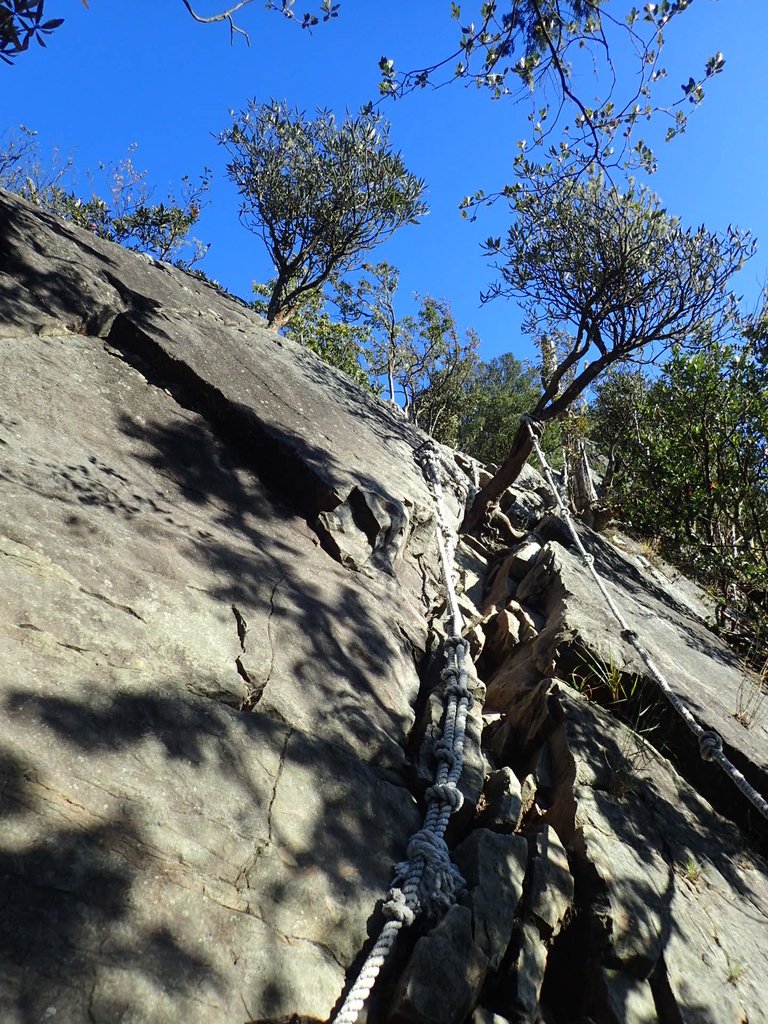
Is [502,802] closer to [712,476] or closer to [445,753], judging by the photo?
[445,753]

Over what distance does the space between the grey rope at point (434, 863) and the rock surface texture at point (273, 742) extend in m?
0.10

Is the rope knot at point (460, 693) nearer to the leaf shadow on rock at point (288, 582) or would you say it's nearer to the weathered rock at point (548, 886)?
the leaf shadow on rock at point (288, 582)

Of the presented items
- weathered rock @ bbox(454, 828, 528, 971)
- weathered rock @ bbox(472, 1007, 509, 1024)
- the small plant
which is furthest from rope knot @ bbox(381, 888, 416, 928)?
the small plant

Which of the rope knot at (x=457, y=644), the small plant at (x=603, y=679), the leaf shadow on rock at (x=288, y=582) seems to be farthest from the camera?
the rope knot at (x=457, y=644)

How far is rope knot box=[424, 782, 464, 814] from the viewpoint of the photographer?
11.8ft

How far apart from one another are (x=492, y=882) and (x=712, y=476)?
8.26 metres

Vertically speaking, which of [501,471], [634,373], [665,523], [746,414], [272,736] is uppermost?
[634,373]

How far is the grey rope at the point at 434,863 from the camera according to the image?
262 cm

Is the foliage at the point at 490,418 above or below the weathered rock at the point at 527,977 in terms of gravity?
above

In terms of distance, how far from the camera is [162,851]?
259 centimetres

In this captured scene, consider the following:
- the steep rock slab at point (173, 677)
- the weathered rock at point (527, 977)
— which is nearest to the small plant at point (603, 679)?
the steep rock slab at point (173, 677)

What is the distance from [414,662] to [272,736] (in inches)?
76.4

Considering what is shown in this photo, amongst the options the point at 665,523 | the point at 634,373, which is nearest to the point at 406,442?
the point at 665,523

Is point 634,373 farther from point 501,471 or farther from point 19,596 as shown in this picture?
point 19,596
